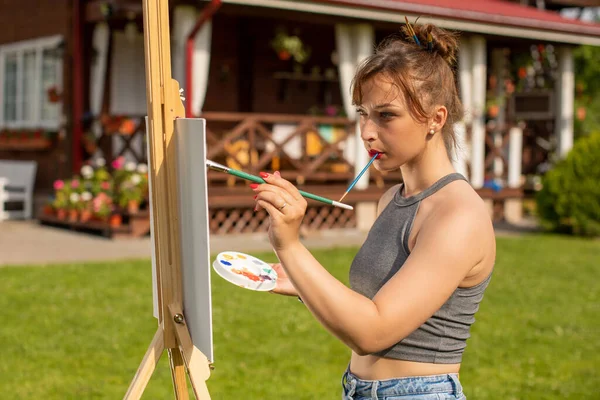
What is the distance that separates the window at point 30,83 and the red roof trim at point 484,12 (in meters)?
5.13

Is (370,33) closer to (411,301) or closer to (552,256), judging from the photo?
(552,256)

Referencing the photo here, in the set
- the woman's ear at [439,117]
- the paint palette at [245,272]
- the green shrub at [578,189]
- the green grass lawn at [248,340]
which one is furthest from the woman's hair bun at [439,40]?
the green shrub at [578,189]

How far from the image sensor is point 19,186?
14.5 metres

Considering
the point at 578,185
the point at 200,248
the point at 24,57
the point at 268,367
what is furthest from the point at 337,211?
the point at 200,248

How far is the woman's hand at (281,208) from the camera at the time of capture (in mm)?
1855

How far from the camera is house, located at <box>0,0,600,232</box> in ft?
39.7

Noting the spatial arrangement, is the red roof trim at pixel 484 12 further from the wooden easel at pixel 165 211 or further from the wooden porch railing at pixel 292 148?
the wooden easel at pixel 165 211

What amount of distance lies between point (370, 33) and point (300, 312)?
6.90 meters

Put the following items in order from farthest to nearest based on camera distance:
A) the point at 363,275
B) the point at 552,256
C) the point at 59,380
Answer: the point at 552,256 < the point at 59,380 < the point at 363,275

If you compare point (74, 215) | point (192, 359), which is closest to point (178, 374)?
point (192, 359)

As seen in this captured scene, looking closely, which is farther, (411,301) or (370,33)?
(370,33)

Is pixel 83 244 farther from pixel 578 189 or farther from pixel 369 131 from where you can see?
pixel 369 131

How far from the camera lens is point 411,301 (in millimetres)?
1912

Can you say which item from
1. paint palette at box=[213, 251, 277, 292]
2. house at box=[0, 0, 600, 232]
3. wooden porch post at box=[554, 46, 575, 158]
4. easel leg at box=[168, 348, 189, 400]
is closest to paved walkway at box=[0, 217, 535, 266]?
house at box=[0, 0, 600, 232]
